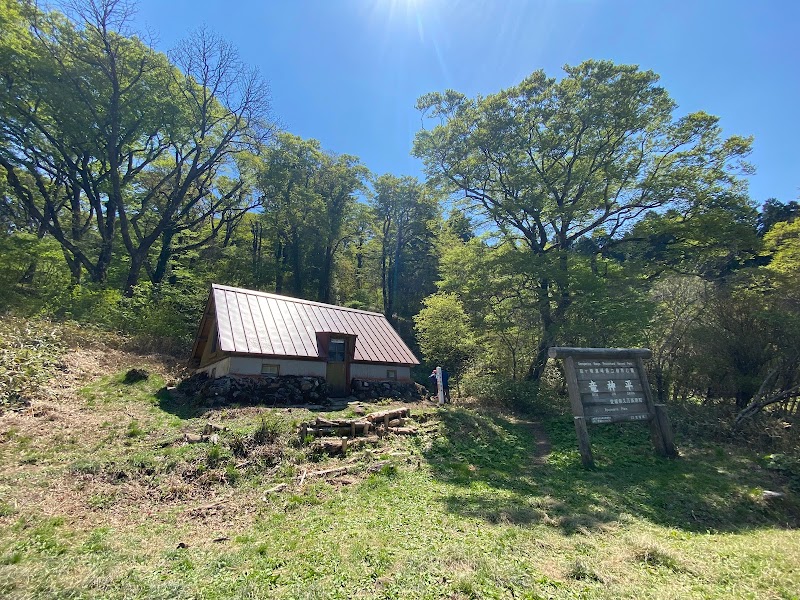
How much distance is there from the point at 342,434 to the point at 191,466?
3386 mm

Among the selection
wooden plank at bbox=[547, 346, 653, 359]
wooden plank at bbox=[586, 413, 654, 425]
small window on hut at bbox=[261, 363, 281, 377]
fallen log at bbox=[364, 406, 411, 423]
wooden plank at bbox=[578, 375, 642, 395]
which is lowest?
fallen log at bbox=[364, 406, 411, 423]

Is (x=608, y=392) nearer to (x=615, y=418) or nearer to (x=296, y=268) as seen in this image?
(x=615, y=418)

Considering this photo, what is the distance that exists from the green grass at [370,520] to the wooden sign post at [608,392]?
2.89 ft

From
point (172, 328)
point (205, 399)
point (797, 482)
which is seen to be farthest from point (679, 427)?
point (172, 328)

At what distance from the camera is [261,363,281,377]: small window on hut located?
13938 mm

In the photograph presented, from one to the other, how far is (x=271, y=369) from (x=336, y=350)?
2.78m

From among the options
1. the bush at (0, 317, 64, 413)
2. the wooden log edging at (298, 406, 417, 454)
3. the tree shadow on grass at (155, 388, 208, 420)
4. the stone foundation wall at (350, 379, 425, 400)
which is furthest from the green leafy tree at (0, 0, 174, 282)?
the wooden log edging at (298, 406, 417, 454)

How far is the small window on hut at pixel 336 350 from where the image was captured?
51.6 ft

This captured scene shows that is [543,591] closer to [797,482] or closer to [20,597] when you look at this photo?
[20,597]

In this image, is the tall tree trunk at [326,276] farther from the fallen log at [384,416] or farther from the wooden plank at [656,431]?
the wooden plank at [656,431]

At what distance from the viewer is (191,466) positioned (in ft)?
22.6

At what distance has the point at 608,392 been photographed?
9.71 metres

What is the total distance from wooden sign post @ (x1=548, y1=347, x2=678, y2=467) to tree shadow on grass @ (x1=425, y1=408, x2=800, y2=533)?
71cm

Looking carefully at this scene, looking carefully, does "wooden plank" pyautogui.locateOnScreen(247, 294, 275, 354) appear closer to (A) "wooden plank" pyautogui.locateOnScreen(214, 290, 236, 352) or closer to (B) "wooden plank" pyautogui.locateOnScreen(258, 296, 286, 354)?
(B) "wooden plank" pyautogui.locateOnScreen(258, 296, 286, 354)
